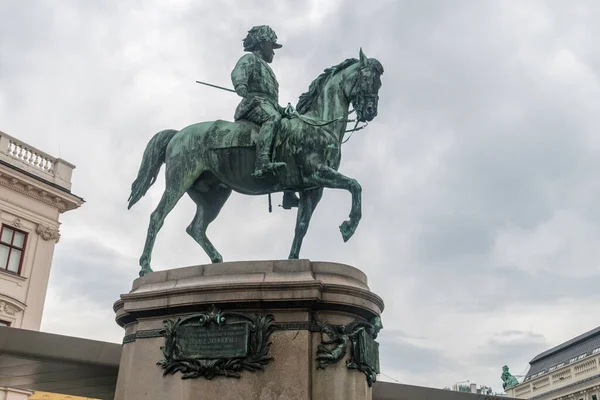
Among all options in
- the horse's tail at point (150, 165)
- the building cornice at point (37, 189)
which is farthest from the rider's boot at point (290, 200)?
the building cornice at point (37, 189)

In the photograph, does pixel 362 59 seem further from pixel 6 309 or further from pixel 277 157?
pixel 6 309

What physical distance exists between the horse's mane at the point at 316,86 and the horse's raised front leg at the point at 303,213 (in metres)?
1.35

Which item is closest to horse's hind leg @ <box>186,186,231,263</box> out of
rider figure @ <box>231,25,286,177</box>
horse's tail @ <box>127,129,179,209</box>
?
horse's tail @ <box>127,129,179,209</box>

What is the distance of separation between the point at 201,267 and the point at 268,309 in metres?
1.09

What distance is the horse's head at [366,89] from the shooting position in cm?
945

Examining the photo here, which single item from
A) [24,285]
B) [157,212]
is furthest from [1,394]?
[157,212]

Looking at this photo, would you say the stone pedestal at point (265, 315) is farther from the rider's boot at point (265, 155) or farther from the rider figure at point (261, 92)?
the rider figure at point (261, 92)

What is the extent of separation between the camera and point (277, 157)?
908cm

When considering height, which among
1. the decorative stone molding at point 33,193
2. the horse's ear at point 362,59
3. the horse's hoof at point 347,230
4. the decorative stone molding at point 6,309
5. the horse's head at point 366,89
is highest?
the decorative stone molding at point 33,193

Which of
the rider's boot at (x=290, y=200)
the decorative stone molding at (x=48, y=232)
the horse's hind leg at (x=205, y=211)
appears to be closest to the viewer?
the rider's boot at (x=290, y=200)

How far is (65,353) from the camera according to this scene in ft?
34.7

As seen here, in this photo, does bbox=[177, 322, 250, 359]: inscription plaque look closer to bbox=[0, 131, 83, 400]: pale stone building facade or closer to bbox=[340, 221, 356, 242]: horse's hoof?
bbox=[340, 221, 356, 242]: horse's hoof

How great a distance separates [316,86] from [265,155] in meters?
→ 1.63

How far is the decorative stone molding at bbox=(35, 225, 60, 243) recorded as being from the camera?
28422 mm
